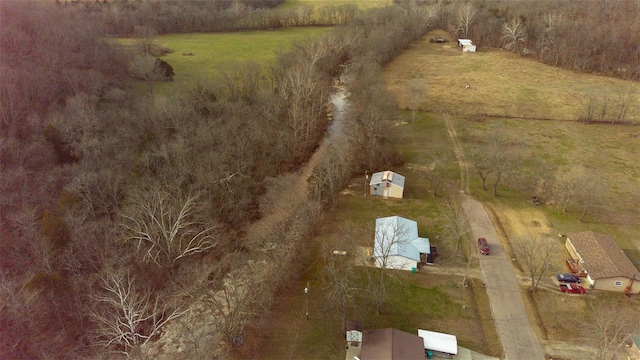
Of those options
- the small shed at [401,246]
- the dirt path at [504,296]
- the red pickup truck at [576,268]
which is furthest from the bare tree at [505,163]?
the small shed at [401,246]

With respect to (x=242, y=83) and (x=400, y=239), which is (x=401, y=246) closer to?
(x=400, y=239)

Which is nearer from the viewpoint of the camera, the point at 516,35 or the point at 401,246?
the point at 401,246

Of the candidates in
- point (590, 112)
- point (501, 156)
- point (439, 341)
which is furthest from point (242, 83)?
point (590, 112)

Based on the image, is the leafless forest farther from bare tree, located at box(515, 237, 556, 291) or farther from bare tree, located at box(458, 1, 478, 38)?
→ bare tree, located at box(458, 1, 478, 38)

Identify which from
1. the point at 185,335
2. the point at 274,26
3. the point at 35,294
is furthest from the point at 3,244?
the point at 274,26

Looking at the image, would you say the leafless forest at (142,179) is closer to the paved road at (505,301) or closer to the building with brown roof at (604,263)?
the paved road at (505,301)

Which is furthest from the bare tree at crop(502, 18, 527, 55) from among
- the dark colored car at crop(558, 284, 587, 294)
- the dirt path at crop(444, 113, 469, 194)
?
the dark colored car at crop(558, 284, 587, 294)
